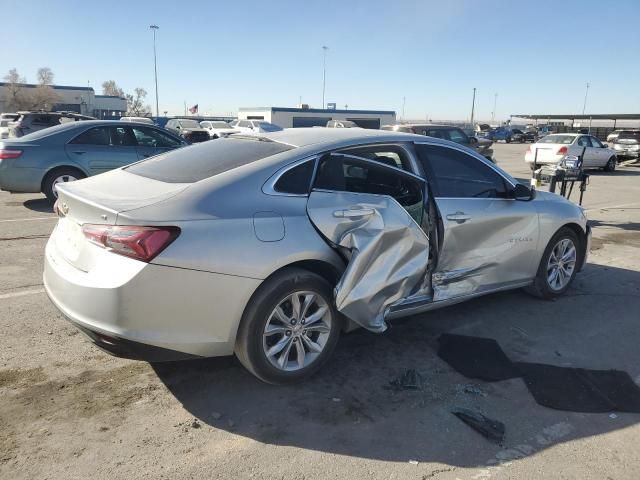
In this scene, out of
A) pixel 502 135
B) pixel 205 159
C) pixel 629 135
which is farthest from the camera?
pixel 502 135

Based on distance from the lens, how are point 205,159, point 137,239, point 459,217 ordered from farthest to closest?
point 459,217 → point 205,159 → point 137,239

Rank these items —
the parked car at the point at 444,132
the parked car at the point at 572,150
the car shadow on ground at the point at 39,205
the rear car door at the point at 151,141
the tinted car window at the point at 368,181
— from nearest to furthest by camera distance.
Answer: the tinted car window at the point at 368,181 < the car shadow on ground at the point at 39,205 < the rear car door at the point at 151,141 < the parked car at the point at 444,132 < the parked car at the point at 572,150

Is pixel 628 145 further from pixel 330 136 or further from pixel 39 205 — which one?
pixel 330 136

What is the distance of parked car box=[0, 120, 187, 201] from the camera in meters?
8.95

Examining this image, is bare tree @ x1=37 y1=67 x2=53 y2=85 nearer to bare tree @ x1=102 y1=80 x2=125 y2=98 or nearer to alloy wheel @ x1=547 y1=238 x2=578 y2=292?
bare tree @ x1=102 y1=80 x2=125 y2=98

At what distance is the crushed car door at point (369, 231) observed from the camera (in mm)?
3525

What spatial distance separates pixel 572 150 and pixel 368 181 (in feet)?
58.7

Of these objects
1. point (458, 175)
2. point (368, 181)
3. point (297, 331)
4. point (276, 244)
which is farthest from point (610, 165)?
point (276, 244)

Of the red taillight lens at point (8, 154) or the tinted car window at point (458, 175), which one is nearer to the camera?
the tinted car window at point (458, 175)

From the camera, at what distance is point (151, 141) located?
10125 mm

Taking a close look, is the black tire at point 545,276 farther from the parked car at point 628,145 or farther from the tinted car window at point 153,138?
the parked car at point 628,145

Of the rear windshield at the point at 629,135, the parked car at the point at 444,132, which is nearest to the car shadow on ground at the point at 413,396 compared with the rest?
the parked car at the point at 444,132

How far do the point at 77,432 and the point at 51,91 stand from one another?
8745cm

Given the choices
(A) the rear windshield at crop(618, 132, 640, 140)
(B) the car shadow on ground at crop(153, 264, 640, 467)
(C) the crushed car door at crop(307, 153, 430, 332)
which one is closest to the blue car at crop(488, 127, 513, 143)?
(A) the rear windshield at crop(618, 132, 640, 140)
